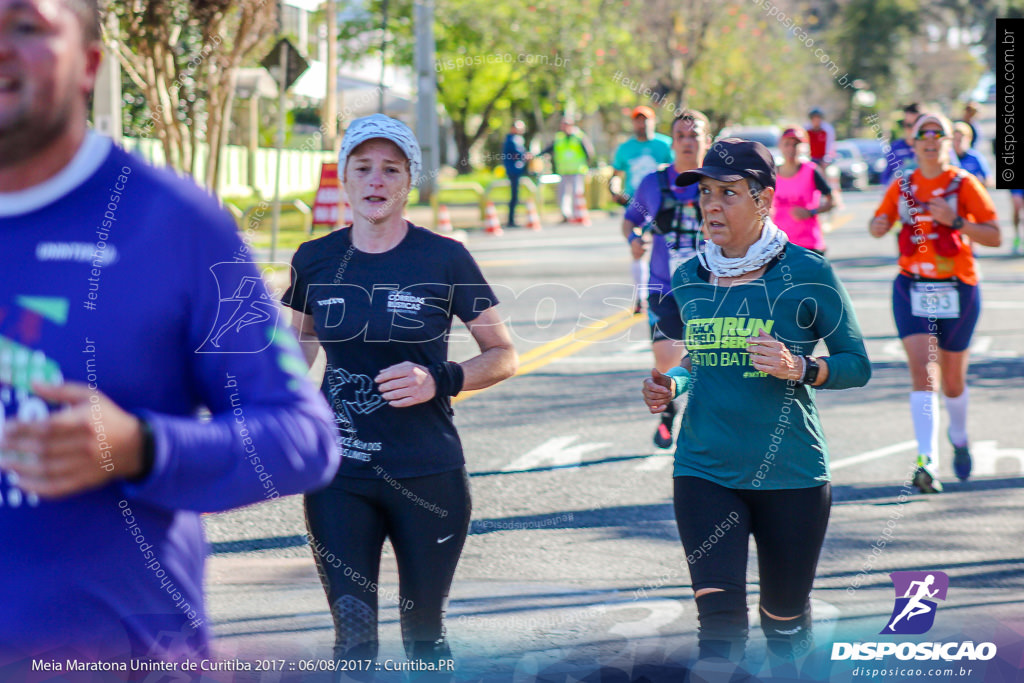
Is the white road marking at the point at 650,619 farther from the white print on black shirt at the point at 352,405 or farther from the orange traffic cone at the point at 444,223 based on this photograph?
the orange traffic cone at the point at 444,223

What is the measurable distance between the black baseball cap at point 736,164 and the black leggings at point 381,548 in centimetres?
129

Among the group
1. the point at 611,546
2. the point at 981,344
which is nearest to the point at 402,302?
the point at 611,546

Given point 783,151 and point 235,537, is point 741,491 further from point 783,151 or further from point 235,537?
point 783,151

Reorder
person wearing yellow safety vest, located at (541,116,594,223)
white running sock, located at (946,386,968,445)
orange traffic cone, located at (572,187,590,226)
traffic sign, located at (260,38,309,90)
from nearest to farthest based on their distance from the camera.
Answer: white running sock, located at (946,386,968,445)
traffic sign, located at (260,38,309,90)
person wearing yellow safety vest, located at (541,116,594,223)
orange traffic cone, located at (572,187,590,226)

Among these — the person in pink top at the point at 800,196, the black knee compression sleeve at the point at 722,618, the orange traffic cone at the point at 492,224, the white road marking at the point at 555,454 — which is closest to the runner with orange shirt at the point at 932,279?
the white road marking at the point at 555,454

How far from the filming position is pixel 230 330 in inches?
76.3

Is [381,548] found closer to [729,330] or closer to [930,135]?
[729,330]

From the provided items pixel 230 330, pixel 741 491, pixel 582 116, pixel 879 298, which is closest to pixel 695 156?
pixel 741 491

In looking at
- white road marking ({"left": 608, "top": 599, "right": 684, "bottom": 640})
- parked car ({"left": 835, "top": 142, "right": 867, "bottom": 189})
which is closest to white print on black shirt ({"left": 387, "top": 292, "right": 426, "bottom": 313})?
white road marking ({"left": 608, "top": 599, "right": 684, "bottom": 640})

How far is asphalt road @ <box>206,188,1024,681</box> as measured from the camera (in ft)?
16.0

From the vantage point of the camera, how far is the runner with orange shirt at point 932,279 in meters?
7.48

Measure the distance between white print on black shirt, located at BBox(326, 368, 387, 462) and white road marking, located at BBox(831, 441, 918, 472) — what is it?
482 cm

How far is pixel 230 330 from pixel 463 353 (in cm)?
1015

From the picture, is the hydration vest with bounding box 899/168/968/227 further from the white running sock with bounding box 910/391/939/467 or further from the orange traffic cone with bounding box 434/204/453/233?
the orange traffic cone with bounding box 434/204/453/233
